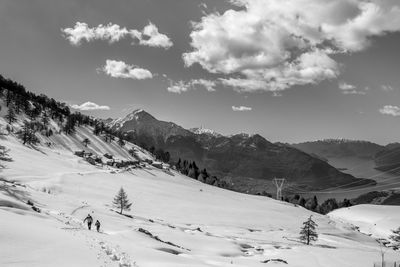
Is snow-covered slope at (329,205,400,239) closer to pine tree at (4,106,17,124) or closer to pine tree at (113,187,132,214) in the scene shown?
pine tree at (113,187,132,214)

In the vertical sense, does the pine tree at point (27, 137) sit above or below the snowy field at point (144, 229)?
Answer: above

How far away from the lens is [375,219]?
173000 millimetres

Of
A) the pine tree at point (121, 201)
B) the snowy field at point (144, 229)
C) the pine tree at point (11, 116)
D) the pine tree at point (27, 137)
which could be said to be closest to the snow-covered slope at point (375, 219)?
the snowy field at point (144, 229)

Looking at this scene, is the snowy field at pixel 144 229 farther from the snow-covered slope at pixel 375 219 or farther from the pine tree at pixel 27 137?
the pine tree at pixel 27 137

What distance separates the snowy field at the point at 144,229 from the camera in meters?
20.2

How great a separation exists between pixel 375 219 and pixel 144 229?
159574 mm

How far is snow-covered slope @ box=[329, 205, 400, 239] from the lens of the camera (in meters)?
149

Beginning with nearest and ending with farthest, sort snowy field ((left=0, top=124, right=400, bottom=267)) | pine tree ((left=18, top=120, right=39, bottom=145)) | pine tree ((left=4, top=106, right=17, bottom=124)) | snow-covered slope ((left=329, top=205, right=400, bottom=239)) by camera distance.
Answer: snowy field ((left=0, top=124, right=400, bottom=267)), snow-covered slope ((left=329, top=205, right=400, bottom=239)), pine tree ((left=18, top=120, right=39, bottom=145)), pine tree ((left=4, top=106, right=17, bottom=124))

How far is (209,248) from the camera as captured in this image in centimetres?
4056

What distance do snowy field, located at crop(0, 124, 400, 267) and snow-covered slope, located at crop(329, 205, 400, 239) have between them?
19.1 feet

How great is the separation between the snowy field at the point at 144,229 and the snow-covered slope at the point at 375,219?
5817 mm

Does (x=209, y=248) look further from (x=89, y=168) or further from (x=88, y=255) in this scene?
(x=89, y=168)

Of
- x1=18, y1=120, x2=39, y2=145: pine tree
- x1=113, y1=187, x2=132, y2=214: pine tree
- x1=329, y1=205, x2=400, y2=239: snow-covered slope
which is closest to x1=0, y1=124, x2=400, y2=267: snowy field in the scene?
x1=113, y1=187, x2=132, y2=214: pine tree

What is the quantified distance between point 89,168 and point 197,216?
247ft
